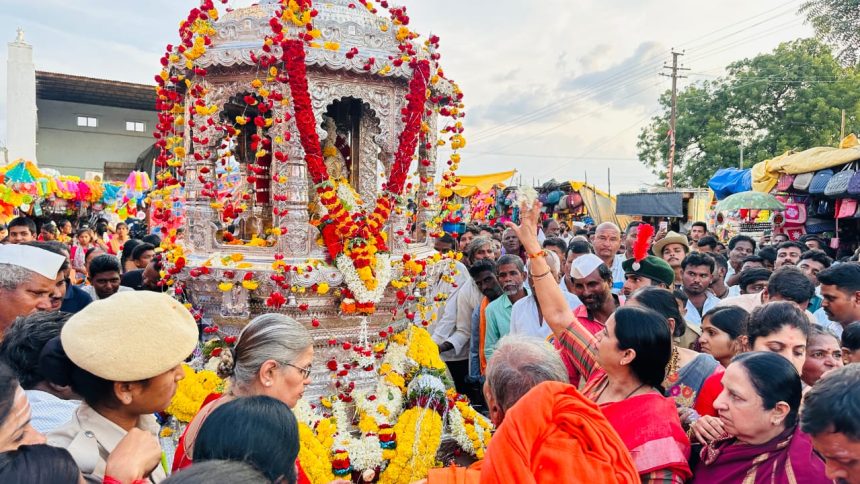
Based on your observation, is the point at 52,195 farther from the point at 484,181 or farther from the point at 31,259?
the point at 31,259

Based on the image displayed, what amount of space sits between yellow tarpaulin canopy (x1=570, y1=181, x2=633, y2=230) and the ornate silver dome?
48.6 feet

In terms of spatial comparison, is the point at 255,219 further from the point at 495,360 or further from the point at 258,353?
the point at 495,360

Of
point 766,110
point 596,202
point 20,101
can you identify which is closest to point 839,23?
point 766,110

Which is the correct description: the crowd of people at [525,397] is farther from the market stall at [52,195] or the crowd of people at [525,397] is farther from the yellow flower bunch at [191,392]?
the market stall at [52,195]

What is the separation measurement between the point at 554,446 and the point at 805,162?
34.8 feet

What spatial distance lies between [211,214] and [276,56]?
1.27 m

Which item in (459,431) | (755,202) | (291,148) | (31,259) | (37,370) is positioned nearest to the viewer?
(37,370)

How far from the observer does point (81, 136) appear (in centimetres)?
2166

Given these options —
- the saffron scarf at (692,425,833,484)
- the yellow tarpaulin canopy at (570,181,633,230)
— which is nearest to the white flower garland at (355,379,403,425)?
the saffron scarf at (692,425,833,484)

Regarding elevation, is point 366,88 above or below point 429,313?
above

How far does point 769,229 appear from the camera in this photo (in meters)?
13.5

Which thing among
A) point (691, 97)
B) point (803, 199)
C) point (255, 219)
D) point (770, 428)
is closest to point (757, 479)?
point (770, 428)

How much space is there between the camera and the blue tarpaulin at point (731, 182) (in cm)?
1250

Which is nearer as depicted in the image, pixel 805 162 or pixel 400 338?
pixel 400 338
